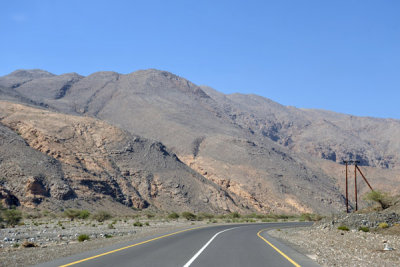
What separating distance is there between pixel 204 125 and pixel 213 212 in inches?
1610

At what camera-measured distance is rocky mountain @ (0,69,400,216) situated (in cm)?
7250

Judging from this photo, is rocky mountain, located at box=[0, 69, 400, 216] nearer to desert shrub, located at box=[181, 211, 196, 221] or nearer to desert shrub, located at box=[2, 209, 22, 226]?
desert shrub, located at box=[181, 211, 196, 221]

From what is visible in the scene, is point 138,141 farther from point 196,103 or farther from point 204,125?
point 196,103

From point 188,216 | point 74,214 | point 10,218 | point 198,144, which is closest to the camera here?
point 10,218

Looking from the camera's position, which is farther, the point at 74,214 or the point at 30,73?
the point at 30,73

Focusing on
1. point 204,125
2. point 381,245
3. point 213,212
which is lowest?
point 213,212

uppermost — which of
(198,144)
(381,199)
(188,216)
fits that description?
(198,144)

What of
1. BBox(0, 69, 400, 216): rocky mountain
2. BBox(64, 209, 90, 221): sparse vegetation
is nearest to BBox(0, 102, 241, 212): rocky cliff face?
BBox(0, 69, 400, 216): rocky mountain

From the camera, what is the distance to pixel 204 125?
107 m

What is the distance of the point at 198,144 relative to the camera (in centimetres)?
9462

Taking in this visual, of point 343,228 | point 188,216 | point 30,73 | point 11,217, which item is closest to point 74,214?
point 11,217

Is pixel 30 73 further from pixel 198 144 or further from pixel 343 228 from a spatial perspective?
pixel 343 228

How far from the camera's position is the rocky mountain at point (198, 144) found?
238 feet

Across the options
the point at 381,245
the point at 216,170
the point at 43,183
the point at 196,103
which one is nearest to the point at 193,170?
the point at 216,170
